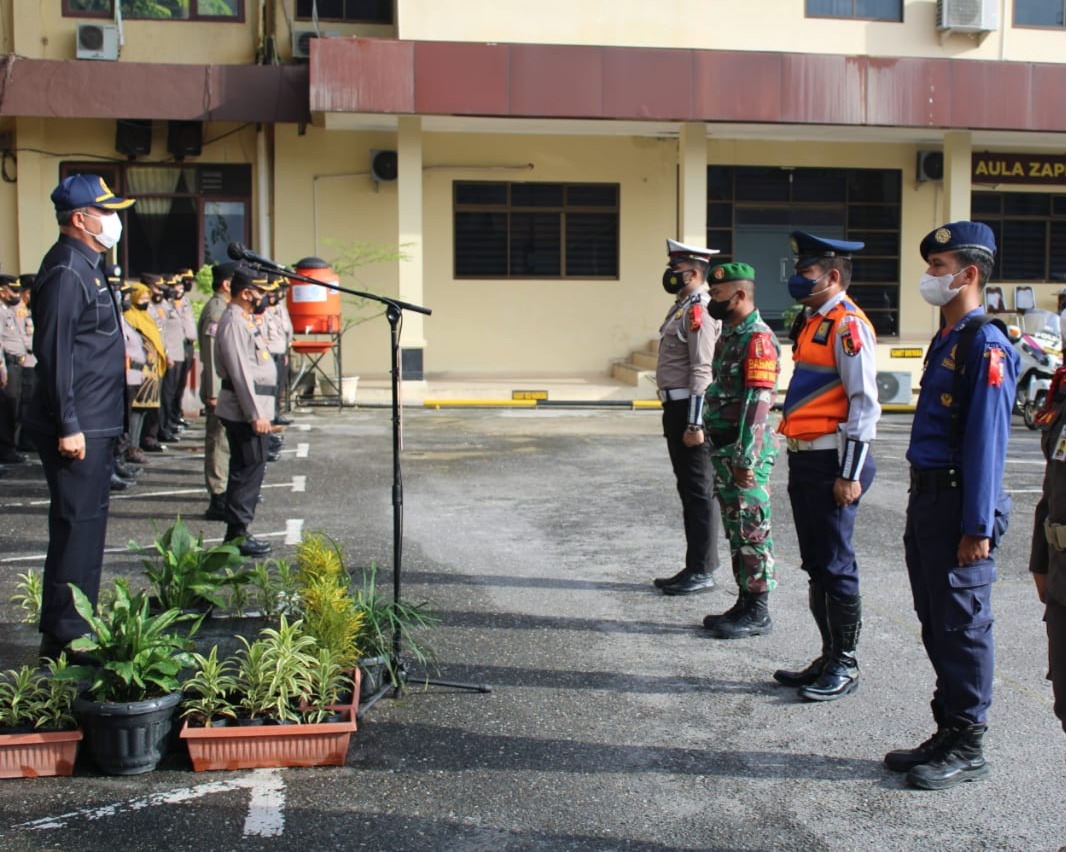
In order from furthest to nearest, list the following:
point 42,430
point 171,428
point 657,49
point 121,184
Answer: point 121,184, point 657,49, point 171,428, point 42,430

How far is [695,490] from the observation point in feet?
23.1

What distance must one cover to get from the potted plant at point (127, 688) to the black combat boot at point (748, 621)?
9.27 ft

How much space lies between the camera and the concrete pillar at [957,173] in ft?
65.4

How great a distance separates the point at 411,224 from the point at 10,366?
7176 mm

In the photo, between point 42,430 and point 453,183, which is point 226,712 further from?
point 453,183

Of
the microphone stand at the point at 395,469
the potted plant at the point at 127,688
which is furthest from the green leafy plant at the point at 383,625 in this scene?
the potted plant at the point at 127,688

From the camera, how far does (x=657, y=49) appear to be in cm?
1783

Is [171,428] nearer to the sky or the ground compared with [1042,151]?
nearer to the ground

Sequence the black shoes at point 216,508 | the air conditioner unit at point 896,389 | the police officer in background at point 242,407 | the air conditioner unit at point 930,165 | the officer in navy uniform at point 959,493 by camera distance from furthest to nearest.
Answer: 1. the air conditioner unit at point 930,165
2. the air conditioner unit at point 896,389
3. the black shoes at point 216,508
4. the police officer in background at point 242,407
5. the officer in navy uniform at point 959,493

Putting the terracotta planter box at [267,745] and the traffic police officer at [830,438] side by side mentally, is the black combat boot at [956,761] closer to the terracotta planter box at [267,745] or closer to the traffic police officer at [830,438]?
the traffic police officer at [830,438]

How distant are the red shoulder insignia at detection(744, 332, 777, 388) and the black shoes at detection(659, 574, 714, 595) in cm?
155

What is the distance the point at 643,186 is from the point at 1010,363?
1742 centimetres

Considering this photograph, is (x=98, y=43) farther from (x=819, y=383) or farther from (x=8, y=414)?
(x=819, y=383)

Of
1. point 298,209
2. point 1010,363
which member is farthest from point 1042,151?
point 1010,363
